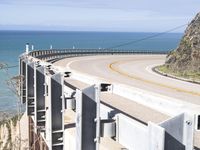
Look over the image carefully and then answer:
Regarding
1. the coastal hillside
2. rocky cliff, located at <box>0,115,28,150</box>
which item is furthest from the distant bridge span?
the coastal hillside

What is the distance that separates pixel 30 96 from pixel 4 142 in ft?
27.9

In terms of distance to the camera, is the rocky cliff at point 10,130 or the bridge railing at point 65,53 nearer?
the rocky cliff at point 10,130

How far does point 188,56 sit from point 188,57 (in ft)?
0.32

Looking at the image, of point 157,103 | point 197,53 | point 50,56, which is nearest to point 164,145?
point 157,103

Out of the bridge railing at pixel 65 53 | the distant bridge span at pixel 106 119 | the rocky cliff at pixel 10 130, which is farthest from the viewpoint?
the bridge railing at pixel 65 53

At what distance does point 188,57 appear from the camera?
93.7 feet

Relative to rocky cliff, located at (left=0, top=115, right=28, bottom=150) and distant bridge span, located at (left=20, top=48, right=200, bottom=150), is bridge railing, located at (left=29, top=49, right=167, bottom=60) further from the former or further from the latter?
distant bridge span, located at (left=20, top=48, right=200, bottom=150)

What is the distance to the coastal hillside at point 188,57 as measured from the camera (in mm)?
27391

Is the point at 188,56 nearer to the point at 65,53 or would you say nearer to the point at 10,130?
the point at 10,130

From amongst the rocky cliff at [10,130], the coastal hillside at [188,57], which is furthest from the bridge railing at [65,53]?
the coastal hillside at [188,57]

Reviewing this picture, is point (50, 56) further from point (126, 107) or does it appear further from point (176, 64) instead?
point (126, 107)

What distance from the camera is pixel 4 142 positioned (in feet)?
70.3

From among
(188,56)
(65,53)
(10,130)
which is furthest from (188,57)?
(65,53)

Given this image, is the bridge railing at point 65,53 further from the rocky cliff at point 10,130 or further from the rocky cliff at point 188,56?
the rocky cliff at point 188,56
